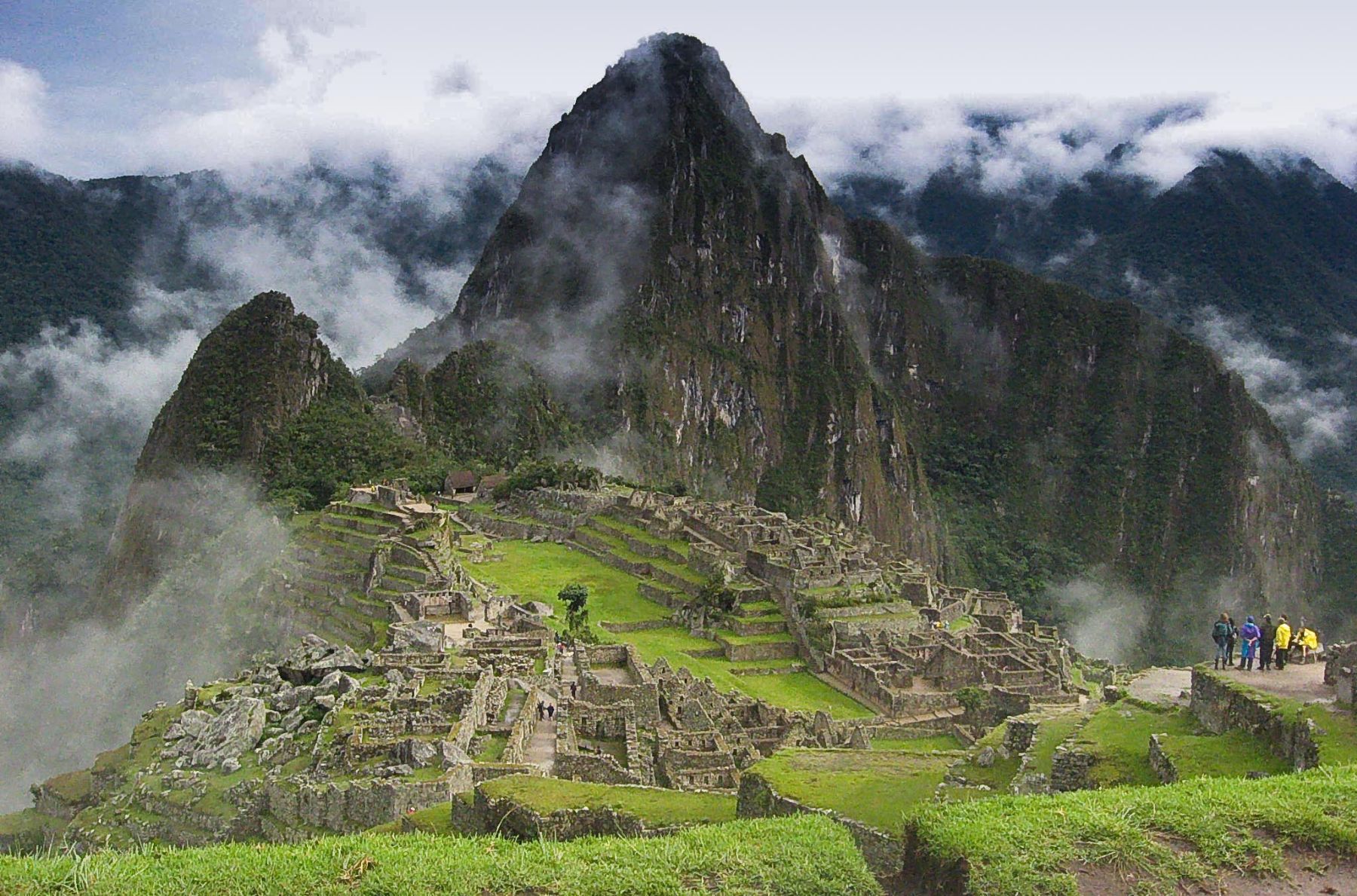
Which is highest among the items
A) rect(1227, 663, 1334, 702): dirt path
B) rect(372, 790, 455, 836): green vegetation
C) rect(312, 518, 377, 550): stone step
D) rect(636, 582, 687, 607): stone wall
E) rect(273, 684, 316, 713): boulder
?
rect(312, 518, 377, 550): stone step

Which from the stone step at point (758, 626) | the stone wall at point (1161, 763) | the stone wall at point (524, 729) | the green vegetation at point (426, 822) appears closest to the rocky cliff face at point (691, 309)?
the stone step at point (758, 626)

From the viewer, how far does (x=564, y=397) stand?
140 m

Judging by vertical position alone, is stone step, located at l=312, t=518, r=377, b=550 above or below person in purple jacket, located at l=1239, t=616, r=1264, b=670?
above

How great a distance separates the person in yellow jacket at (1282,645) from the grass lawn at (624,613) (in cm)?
2172

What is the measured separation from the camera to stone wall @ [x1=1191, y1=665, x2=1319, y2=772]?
13.0 m

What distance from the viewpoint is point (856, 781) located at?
1370 cm

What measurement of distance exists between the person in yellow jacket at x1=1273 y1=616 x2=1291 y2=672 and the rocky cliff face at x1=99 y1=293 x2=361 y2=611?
69206 mm

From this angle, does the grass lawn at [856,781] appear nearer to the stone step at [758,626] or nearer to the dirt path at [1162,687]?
the dirt path at [1162,687]

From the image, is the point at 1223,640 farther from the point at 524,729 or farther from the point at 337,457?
the point at 337,457

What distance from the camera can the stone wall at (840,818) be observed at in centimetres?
1109

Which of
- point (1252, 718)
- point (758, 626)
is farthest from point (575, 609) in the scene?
point (1252, 718)

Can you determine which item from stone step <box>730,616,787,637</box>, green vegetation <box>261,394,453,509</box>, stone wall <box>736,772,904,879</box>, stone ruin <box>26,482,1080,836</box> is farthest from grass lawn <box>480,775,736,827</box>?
green vegetation <box>261,394,453,509</box>

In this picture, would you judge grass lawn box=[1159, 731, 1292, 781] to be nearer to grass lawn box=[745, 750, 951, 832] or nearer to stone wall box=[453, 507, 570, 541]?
grass lawn box=[745, 750, 951, 832]

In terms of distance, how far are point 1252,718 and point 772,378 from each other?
160 meters
